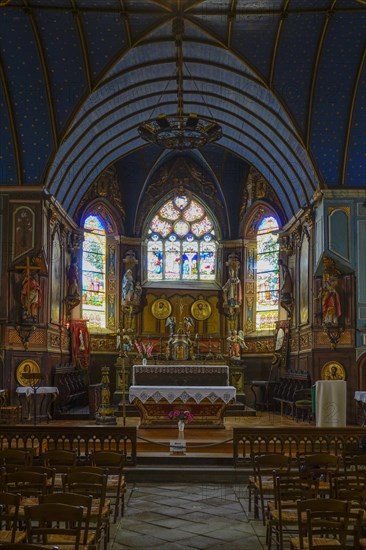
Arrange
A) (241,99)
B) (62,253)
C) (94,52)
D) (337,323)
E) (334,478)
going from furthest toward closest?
(62,253) < (241,99) < (337,323) < (94,52) < (334,478)

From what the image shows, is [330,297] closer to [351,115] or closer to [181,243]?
[351,115]

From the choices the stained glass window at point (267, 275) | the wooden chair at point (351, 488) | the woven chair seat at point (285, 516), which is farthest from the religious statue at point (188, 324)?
the woven chair seat at point (285, 516)

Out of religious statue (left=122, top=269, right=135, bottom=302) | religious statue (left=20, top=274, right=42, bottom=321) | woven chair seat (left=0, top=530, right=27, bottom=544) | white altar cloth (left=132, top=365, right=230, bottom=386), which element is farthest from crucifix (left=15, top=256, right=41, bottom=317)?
woven chair seat (left=0, top=530, right=27, bottom=544)

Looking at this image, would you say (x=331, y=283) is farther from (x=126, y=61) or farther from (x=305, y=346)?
(x=126, y=61)

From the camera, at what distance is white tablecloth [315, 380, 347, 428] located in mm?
16109

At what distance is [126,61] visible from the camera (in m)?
21.7

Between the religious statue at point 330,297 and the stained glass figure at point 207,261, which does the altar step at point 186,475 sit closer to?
the religious statue at point 330,297

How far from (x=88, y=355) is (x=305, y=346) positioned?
7.97 metres

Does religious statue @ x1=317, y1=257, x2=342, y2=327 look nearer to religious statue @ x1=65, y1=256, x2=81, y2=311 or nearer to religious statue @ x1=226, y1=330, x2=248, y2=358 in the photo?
religious statue @ x1=226, y1=330, x2=248, y2=358

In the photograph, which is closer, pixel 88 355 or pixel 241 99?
pixel 241 99

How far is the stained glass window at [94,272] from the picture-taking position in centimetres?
2977

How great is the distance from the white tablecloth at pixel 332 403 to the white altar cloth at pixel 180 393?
14.8ft

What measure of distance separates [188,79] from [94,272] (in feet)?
30.7

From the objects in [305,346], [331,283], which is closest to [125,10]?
A: [331,283]
